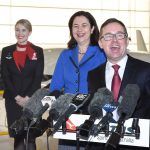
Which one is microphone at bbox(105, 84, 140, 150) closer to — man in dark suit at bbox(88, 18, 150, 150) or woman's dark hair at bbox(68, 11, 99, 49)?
man in dark suit at bbox(88, 18, 150, 150)

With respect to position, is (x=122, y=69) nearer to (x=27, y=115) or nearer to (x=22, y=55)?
(x=27, y=115)

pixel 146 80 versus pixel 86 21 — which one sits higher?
pixel 86 21

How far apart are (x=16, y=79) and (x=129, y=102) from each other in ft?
10.8

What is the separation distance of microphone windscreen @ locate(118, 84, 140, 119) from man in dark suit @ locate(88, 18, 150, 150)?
34 centimetres

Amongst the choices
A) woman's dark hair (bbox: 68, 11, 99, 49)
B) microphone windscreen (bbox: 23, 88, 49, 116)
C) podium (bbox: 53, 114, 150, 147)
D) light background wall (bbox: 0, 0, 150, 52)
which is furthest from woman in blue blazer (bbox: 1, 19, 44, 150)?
light background wall (bbox: 0, 0, 150, 52)

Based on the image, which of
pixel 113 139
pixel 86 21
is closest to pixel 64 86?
pixel 86 21

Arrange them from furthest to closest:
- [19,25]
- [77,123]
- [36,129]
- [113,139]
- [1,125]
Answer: [1,125]
[19,25]
[77,123]
[36,129]
[113,139]

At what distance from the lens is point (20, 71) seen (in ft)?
16.2

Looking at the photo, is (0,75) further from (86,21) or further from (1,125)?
(1,125)

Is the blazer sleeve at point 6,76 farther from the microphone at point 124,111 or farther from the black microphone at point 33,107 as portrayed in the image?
the microphone at point 124,111

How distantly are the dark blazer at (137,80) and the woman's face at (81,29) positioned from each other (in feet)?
2.63

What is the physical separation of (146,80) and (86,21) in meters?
1.17

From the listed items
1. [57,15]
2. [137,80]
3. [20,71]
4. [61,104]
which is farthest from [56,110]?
[57,15]

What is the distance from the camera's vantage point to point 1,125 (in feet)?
29.9
